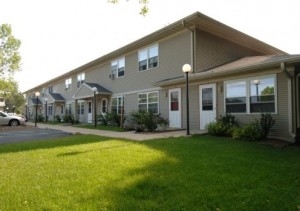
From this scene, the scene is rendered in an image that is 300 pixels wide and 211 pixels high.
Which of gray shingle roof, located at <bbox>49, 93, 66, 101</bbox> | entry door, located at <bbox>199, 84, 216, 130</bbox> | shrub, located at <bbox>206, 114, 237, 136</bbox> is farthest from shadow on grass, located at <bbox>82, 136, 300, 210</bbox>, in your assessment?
gray shingle roof, located at <bbox>49, 93, 66, 101</bbox>

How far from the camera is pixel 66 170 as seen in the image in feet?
19.2

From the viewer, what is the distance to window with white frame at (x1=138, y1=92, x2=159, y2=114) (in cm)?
1761

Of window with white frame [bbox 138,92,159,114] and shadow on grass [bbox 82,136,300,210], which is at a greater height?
window with white frame [bbox 138,92,159,114]

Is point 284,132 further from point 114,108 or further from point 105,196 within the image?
point 114,108

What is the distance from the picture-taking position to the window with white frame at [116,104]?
21.8m

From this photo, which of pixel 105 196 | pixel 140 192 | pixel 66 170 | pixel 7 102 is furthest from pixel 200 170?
pixel 7 102

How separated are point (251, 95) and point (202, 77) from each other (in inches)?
101

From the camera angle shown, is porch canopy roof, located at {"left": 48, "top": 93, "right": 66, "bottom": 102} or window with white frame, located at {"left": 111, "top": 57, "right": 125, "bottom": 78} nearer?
window with white frame, located at {"left": 111, "top": 57, "right": 125, "bottom": 78}

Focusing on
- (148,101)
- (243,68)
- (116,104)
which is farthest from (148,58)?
(243,68)

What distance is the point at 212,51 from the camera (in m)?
15.6

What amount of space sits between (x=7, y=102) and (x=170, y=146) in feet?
295

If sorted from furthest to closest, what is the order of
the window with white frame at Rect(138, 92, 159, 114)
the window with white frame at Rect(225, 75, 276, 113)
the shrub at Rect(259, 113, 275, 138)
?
the window with white frame at Rect(138, 92, 159, 114) → the window with white frame at Rect(225, 75, 276, 113) → the shrub at Rect(259, 113, 275, 138)

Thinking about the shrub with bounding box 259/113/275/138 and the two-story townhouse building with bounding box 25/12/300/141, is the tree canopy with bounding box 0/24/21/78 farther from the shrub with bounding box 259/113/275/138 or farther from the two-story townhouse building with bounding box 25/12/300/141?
the shrub with bounding box 259/113/275/138

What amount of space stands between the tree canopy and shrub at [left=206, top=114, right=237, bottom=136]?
2729cm
